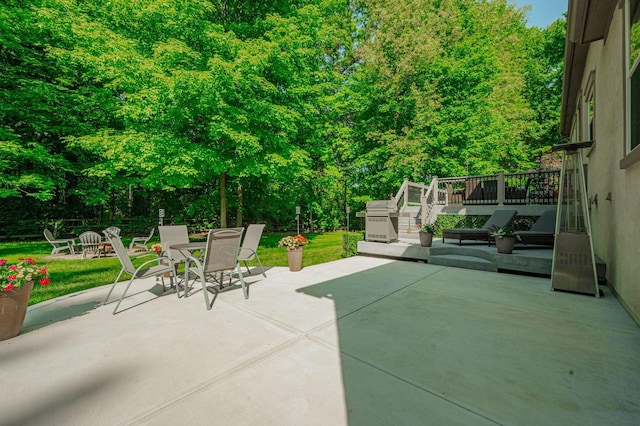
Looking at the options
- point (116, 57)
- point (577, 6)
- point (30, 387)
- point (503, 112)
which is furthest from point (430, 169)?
point (30, 387)

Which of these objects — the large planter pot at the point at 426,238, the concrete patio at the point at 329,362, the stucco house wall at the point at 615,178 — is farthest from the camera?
the large planter pot at the point at 426,238

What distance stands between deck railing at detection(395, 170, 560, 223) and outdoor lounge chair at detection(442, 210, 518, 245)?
2544 millimetres

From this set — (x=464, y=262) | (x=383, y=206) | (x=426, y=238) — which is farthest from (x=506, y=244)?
(x=383, y=206)

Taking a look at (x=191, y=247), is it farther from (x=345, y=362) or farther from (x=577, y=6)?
(x=577, y=6)

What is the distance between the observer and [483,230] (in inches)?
302

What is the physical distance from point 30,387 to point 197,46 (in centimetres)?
1198

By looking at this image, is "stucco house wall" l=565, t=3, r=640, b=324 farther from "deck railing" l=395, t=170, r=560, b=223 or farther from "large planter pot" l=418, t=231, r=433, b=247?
"deck railing" l=395, t=170, r=560, b=223

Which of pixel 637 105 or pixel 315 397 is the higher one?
pixel 637 105

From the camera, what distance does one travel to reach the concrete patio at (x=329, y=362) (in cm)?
185

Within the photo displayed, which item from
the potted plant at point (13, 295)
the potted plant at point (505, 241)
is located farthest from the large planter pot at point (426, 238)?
the potted plant at point (13, 295)

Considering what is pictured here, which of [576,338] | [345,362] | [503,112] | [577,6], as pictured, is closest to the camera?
[345,362]

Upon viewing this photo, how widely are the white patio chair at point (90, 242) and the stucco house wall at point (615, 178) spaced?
13338 mm

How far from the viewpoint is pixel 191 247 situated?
4945 millimetres

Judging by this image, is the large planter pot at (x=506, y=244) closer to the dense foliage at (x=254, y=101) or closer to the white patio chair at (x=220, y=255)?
the white patio chair at (x=220, y=255)
